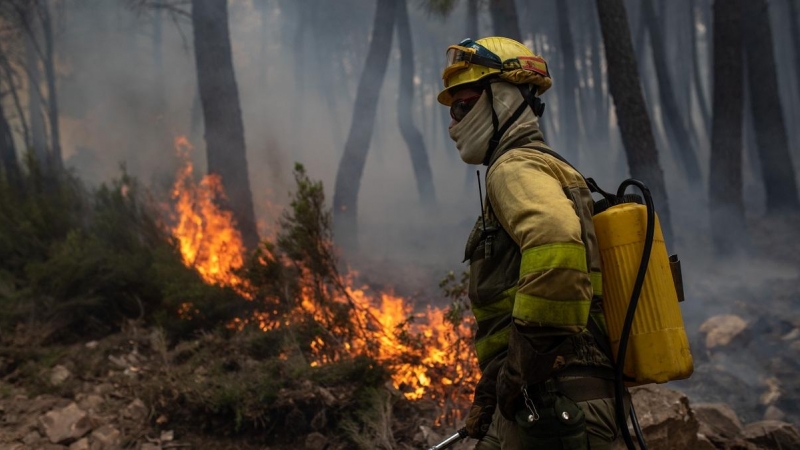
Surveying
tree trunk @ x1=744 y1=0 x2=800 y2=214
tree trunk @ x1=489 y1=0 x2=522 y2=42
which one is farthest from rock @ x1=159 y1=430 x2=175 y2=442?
tree trunk @ x1=744 y1=0 x2=800 y2=214

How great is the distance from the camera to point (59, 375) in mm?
5207

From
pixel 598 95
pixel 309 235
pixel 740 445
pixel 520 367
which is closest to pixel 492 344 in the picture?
pixel 520 367

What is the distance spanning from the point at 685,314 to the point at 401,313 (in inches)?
156

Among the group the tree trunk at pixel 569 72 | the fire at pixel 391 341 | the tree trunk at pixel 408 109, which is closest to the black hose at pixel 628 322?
the fire at pixel 391 341

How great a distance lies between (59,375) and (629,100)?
743 cm

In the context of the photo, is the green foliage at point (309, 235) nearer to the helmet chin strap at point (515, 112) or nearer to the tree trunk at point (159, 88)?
the helmet chin strap at point (515, 112)

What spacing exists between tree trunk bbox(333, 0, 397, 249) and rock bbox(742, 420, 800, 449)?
29.3ft

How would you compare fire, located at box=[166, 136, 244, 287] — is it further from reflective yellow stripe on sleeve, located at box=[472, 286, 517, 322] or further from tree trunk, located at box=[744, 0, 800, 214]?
tree trunk, located at box=[744, 0, 800, 214]

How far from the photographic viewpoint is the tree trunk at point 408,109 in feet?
59.8

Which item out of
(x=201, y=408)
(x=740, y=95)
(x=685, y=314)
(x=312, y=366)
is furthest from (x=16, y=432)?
(x=740, y=95)

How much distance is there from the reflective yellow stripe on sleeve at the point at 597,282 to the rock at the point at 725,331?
5.54m

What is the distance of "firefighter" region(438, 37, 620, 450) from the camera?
1.88 meters

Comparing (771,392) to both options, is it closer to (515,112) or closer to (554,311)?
(515,112)

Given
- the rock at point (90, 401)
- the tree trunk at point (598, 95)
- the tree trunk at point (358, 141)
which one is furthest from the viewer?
the tree trunk at point (598, 95)
